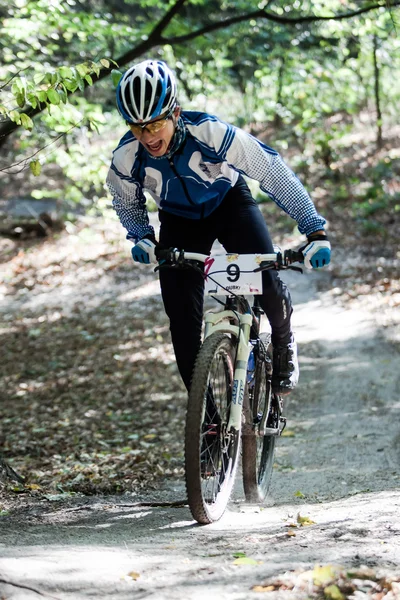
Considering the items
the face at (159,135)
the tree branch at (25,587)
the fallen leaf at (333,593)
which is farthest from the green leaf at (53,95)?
the fallen leaf at (333,593)

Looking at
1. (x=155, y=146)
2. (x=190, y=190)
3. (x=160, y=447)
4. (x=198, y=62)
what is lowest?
(x=160, y=447)

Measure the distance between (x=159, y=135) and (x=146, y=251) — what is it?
2.15 ft

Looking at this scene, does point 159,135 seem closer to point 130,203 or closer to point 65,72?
point 130,203

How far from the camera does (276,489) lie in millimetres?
4840

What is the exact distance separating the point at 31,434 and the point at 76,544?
383cm

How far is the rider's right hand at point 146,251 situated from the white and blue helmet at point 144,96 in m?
0.70

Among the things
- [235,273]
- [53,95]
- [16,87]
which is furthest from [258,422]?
[16,87]

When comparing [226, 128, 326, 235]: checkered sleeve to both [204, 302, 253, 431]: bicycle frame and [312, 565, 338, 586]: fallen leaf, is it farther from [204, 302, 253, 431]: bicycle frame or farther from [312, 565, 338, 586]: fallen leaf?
[312, 565, 338, 586]: fallen leaf

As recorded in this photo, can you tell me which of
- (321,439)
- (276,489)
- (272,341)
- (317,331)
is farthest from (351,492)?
(317,331)

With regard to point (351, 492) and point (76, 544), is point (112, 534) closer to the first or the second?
point (76, 544)

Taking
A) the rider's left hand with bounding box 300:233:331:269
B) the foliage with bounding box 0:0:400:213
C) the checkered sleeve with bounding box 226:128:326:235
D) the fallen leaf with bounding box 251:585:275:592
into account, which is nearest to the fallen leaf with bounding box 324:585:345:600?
the fallen leaf with bounding box 251:585:275:592

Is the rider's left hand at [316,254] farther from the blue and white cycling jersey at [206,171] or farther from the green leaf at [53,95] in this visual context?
the green leaf at [53,95]

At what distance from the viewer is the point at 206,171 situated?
386 cm

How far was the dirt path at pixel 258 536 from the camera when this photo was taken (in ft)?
7.68
